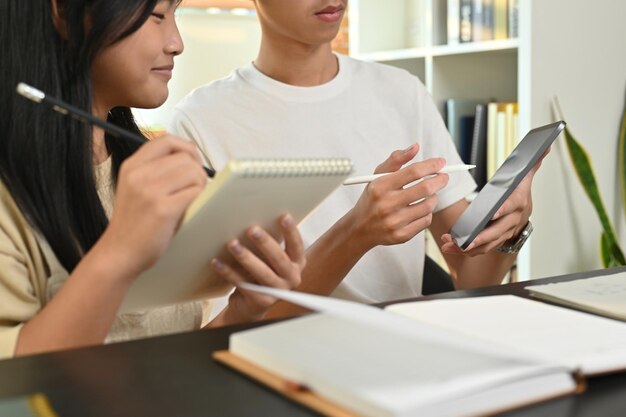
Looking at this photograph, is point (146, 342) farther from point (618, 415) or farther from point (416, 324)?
point (618, 415)

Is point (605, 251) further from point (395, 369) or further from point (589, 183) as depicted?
point (395, 369)

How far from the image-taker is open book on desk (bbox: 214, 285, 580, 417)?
1.82ft

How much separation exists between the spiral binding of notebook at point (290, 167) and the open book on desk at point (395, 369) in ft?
0.34

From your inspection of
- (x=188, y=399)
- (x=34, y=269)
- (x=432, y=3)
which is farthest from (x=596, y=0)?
(x=188, y=399)

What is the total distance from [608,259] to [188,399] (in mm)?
1764

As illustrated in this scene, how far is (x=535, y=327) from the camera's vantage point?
76cm

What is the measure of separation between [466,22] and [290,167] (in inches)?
73.1

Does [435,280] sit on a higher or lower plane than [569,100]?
lower

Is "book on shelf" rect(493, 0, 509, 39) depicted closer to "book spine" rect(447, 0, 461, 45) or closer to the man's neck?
"book spine" rect(447, 0, 461, 45)

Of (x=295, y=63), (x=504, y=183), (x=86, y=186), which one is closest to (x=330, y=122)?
(x=295, y=63)

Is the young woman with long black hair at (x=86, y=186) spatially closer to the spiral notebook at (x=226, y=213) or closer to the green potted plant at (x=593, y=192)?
the spiral notebook at (x=226, y=213)

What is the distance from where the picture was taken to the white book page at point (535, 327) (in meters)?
0.66

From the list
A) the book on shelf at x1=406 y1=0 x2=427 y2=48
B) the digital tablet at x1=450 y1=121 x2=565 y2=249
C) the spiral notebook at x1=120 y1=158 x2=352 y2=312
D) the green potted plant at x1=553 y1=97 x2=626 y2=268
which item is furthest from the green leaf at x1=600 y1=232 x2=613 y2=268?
the spiral notebook at x1=120 y1=158 x2=352 y2=312

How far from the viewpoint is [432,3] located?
2.53 m
